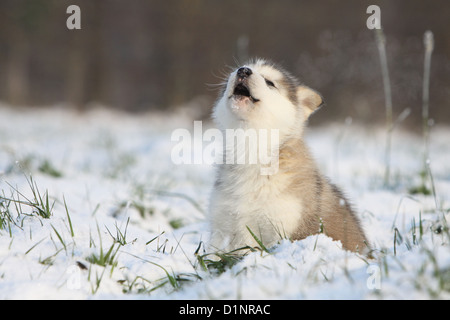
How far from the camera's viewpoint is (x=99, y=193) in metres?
4.21

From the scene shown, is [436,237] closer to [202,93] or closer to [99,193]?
[99,193]

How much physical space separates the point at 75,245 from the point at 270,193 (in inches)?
51.3

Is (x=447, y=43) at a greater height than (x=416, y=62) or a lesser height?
greater

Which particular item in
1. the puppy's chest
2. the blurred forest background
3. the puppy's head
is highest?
the blurred forest background

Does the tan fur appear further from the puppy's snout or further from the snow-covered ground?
the puppy's snout

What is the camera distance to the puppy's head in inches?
129

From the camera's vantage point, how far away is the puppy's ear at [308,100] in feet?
11.9

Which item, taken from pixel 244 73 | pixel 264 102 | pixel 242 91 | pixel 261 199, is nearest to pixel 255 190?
pixel 261 199

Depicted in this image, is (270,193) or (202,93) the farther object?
(202,93)

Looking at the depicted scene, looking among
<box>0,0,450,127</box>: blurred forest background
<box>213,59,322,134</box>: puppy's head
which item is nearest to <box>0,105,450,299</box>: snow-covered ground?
<box>213,59,322,134</box>: puppy's head

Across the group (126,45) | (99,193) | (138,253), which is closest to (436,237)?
(138,253)

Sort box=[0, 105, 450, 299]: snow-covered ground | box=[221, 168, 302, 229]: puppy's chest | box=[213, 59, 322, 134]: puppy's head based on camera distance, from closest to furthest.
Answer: box=[0, 105, 450, 299]: snow-covered ground, box=[221, 168, 302, 229]: puppy's chest, box=[213, 59, 322, 134]: puppy's head
